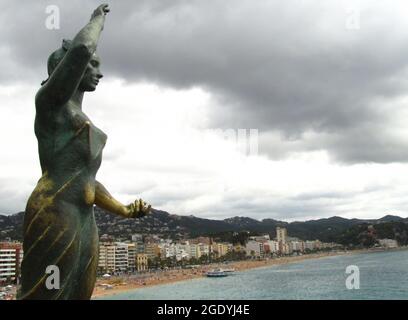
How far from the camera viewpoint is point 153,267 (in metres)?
136

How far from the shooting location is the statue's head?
640cm

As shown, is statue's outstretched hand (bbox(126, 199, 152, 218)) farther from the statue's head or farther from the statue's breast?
the statue's head

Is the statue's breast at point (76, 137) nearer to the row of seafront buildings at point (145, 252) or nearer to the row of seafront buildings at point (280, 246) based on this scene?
the row of seafront buildings at point (145, 252)

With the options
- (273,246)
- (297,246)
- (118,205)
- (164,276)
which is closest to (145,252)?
(164,276)

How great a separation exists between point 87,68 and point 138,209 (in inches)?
69.5

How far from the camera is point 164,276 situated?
110000 millimetres

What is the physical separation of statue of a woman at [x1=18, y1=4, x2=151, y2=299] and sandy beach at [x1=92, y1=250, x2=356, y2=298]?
2568 inches

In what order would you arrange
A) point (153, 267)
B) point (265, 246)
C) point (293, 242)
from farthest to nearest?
1. point (293, 242)
2. point (265, 246)
3. point (153, 267)

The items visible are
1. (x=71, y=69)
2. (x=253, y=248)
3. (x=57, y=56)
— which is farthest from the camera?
(x=253, y=248)

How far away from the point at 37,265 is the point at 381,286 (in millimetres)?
69415

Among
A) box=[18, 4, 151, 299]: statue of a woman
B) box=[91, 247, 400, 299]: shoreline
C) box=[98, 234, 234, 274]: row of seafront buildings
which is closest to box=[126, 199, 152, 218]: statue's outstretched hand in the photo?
box=[18, 4, 151, 299]: statue of a woman

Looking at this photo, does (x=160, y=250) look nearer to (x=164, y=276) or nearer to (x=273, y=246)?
(x=164, y=276)
